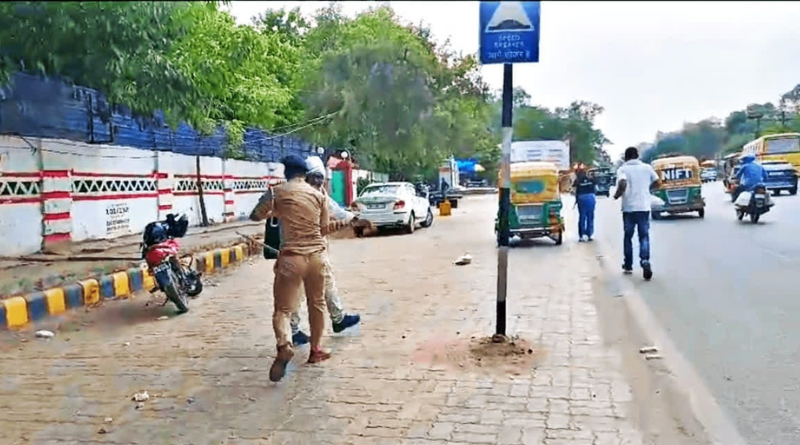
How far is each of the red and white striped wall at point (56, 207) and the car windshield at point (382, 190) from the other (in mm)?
8627

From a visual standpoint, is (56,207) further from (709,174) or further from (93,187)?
(709,174)

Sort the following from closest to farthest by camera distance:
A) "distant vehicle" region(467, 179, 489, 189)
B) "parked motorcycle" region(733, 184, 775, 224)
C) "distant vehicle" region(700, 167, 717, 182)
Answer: "parked motorcycle" region(733, 184, 775, 224) < "distant vehicle" region(700, 167, 717, 182) < "distant vehicle" region(467, 179, 489, 189)

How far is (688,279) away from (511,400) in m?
5.81

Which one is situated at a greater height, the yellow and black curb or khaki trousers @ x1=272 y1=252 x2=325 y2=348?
khaki trousers @ x1=272 y1=252 x2=325 y2=348

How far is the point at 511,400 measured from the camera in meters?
4.80

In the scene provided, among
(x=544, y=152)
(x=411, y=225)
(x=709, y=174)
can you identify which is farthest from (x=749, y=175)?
(x=709, y=174)

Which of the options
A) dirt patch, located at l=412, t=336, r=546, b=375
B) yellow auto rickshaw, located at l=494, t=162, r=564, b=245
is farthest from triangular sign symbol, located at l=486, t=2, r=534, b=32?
yellow auto rickshaw, located at l=494, t=162, r=564, b=245

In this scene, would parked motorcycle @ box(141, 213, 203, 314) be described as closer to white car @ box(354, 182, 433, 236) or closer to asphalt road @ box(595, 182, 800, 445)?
asphalt road @ box(595, 182, 800, 445)

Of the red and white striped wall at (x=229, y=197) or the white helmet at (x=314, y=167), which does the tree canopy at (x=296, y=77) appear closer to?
the red and white striped wall at (x=229, y=197)

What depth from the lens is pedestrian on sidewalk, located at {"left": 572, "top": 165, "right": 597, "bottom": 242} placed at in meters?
15.7

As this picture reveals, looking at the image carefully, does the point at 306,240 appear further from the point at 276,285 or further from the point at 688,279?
the point at 688,279

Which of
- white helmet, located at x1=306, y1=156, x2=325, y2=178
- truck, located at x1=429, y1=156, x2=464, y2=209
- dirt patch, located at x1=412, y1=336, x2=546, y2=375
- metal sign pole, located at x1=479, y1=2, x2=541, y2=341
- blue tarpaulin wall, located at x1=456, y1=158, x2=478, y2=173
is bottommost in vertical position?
dirt patch, located at x1=412, y1=336, x2=546, y2=375

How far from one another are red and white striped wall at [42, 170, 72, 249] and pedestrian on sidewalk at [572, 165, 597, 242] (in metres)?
9.91

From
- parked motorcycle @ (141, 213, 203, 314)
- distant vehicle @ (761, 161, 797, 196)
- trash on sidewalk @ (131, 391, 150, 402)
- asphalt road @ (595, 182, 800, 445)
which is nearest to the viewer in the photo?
asphalt road @ (595, 182, 800, 445)
